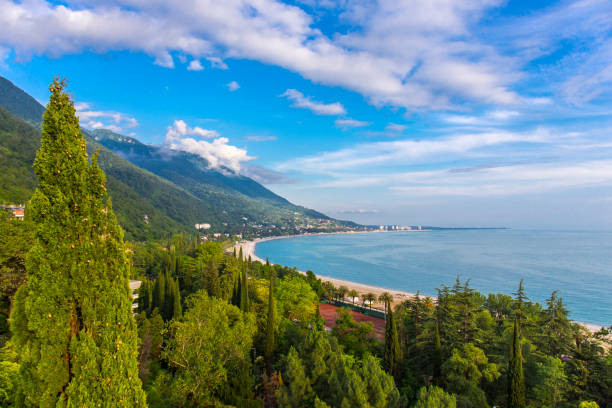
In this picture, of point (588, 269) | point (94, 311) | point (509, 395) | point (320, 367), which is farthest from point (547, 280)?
point (94, 311)

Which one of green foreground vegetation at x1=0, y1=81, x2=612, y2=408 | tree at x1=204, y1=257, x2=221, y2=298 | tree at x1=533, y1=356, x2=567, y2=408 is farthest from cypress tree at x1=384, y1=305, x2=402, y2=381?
tree at x1=204, y1=257, x2=221, y2=298

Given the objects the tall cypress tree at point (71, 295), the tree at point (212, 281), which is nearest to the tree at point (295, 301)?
the tree at point (212, 281)

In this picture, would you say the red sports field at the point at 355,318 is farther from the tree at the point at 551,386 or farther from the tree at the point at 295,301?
the tree at the point at 551,386

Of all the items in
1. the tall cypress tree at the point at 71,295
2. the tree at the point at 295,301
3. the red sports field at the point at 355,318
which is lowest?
the red sports field at the point at 355,318

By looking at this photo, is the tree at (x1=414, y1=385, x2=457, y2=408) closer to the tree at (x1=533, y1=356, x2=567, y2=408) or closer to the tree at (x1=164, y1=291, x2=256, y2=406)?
the tree at (x1=533, y1=356, x2=567, y2=408)

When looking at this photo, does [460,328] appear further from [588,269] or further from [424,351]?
[588,269]

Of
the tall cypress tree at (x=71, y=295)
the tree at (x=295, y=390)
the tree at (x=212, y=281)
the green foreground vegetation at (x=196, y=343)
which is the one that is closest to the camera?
the tall cypress tree at (x=71, y=295)

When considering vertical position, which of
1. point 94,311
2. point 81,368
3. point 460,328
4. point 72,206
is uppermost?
point 72,206
